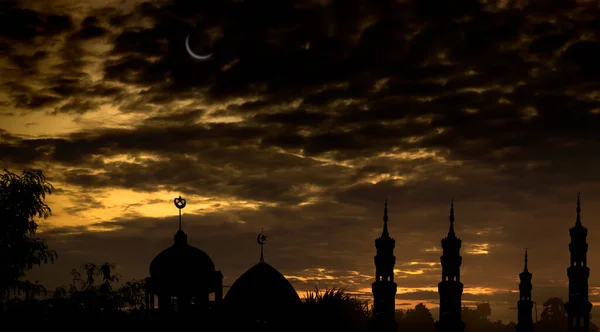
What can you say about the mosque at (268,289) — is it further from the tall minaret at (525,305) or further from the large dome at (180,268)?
the tall minaret at (525,305)

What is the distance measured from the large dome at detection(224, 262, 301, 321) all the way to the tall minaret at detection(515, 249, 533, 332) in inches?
942

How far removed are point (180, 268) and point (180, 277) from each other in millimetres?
790

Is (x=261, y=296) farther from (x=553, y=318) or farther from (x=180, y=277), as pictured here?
(x=553, y=318)

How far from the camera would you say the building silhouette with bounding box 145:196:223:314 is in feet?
217

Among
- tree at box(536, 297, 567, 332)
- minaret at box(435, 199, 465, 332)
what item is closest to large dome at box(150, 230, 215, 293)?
Answer: minaret at box(435, 199, 465, 332)

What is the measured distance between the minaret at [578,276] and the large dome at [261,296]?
23.9 meters

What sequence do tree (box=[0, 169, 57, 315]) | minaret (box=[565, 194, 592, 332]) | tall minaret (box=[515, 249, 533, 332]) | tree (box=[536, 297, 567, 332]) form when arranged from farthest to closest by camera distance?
tree (box=[536, 297, 567, 332]), tall minaret (box=[515, 249, 533, 332]), minaret (box=[565, 194, 592, 332]), tree (box=[0, 169, 57, 315])

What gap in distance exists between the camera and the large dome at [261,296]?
6981 centimetres

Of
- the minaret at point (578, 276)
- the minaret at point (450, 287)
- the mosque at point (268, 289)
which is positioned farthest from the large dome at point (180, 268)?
the minaret at point (578, 276)

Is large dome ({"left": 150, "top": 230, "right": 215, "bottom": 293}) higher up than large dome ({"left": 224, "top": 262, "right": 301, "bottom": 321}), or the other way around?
large dome ({"left": 150, "top": 230, "right": 215, "bottom": 293})

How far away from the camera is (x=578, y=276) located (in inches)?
2734

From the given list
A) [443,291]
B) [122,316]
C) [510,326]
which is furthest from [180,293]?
[510,326]

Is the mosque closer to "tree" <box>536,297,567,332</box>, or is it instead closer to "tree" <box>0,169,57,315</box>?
"tree" <box>0,169,57,315</box>

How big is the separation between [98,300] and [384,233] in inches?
986
